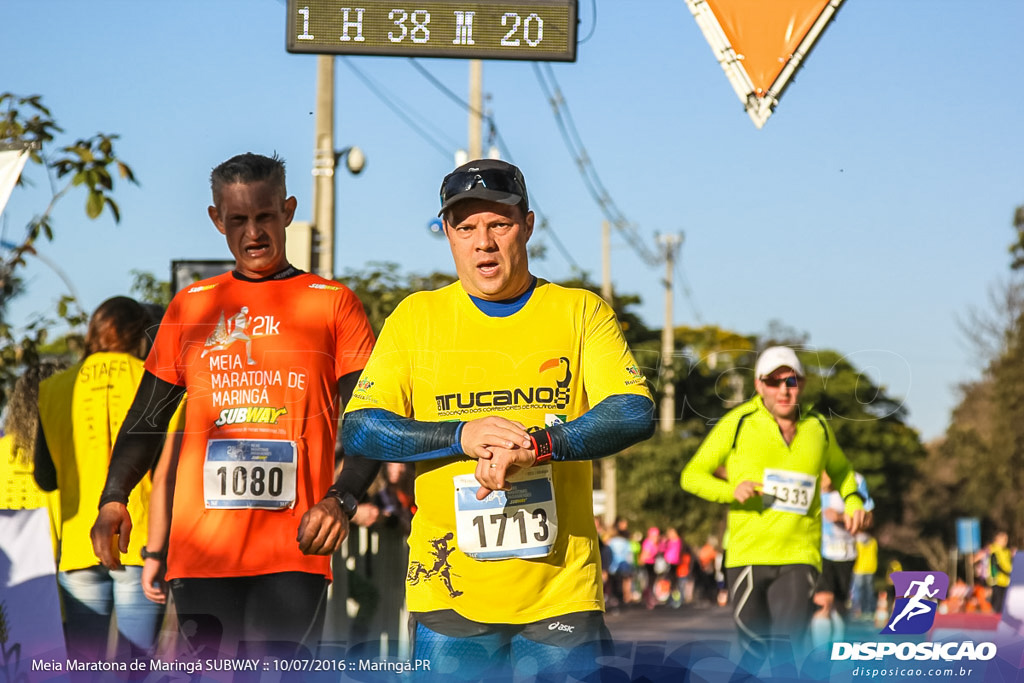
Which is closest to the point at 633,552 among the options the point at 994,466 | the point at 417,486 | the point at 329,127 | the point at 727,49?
the point at 329,127

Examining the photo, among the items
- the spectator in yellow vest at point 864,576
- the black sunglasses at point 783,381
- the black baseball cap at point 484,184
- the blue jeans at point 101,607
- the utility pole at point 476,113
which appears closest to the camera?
the black baseball cap at point 484,184

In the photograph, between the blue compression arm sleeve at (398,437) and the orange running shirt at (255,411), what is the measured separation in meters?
0.89

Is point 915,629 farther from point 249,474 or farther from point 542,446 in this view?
point 249,474

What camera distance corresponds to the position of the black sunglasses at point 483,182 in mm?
4535

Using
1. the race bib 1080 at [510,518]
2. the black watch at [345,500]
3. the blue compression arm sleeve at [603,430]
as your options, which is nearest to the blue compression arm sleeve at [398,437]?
the race bib 1080 at [510,518]

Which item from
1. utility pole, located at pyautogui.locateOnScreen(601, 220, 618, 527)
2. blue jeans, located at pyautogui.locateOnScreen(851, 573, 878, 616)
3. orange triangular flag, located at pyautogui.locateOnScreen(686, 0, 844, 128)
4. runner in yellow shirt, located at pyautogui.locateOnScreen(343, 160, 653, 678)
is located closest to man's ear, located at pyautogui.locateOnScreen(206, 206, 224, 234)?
runner in yellow shirt, located at pyautogui.locateOnScreen(343, 160, 653, 678)

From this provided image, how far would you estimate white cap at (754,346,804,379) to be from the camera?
7582mm

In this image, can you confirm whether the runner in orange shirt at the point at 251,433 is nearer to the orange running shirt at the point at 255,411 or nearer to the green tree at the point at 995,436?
the orange running shirt at the point at 255,411

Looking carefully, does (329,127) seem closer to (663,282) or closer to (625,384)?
(625,384)

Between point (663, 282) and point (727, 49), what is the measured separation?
3731 cm

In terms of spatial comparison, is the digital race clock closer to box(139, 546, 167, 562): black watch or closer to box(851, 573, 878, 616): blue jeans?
box(139, 546, 167, 562): black watch

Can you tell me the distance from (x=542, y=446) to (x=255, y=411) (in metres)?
1.59

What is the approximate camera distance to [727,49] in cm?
671

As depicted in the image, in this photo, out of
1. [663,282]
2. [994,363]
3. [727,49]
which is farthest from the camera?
[663,282]
